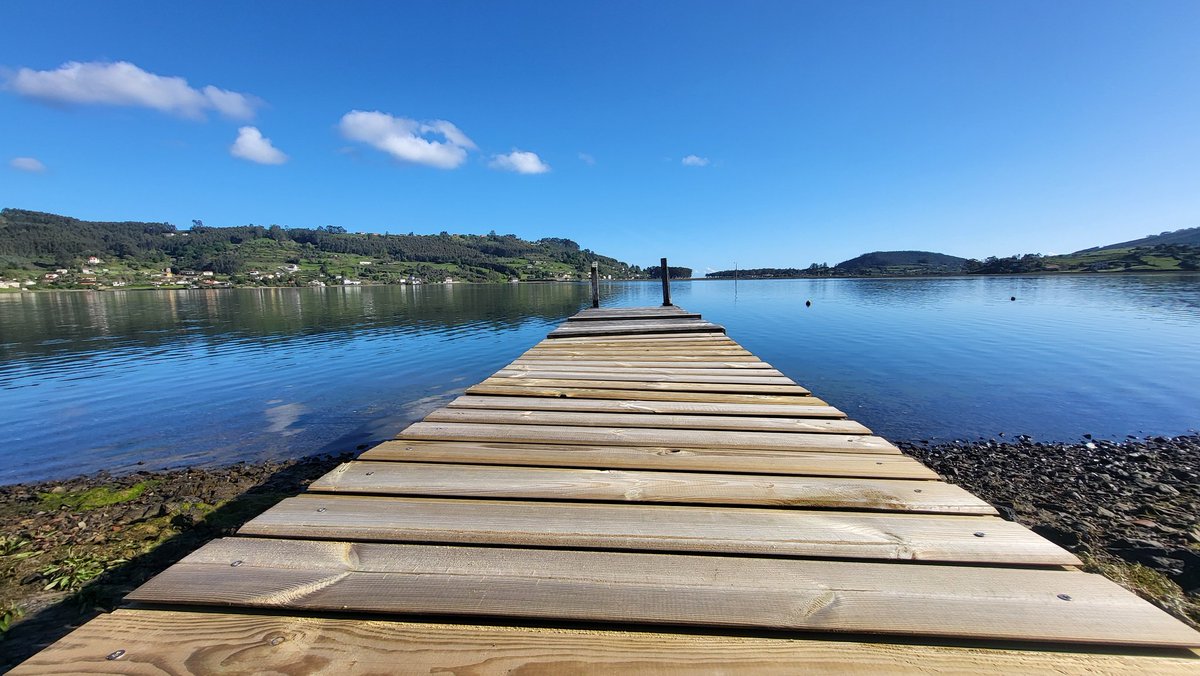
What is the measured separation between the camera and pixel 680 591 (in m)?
1.69

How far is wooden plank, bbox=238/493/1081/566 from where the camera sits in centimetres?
196

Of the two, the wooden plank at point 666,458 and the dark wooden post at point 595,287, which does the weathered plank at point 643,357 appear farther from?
the dark wooden post at point 595,287

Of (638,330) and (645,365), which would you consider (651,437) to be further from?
(638,330)

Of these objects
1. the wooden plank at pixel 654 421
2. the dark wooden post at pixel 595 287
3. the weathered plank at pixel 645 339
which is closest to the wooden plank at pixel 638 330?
the weathered plank at pixel 645 339

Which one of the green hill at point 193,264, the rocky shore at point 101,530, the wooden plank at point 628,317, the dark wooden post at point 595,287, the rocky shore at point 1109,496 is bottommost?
the rocky shore at point 1109,496

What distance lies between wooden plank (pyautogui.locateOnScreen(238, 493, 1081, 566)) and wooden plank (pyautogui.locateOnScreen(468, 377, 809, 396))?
273cm

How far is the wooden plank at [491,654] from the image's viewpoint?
137 centimetres

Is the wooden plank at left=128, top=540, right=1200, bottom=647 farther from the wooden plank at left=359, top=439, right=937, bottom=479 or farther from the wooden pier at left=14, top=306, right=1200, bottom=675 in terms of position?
the wooden plank at left=359, top=439, right=937, bottom=479

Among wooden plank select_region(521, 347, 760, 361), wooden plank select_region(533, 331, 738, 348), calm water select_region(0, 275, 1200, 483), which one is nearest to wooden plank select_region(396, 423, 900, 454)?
wooden plank select_region(521, 347, 760, 361)

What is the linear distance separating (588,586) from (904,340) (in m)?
29.5

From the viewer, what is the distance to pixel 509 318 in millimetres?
43656

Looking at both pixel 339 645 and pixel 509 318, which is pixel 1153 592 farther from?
pixel 509 318

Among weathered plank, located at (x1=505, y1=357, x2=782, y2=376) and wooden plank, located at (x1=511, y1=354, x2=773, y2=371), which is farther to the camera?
wooden plank, located at (x1=511, y1=354, x2=773, y2=371)

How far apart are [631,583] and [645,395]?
322 centimetres
